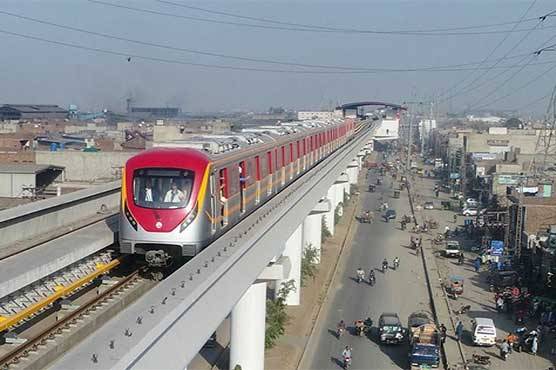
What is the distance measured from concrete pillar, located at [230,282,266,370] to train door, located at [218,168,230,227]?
12.3ft

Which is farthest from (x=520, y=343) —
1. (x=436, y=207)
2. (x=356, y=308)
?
(x=436, y=207)

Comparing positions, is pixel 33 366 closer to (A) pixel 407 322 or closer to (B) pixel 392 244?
(A) pixel 407 322

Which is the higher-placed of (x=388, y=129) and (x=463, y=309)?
(x=388, y=129)

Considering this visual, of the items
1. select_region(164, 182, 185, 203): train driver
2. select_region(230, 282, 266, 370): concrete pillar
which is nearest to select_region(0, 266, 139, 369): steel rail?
select_region(164, 182, 185, 203): train driver

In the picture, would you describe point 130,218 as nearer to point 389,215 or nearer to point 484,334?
point 484,334

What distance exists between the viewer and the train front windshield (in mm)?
8750

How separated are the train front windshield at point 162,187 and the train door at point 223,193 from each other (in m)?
0.89

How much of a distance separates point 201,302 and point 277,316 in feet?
36.3

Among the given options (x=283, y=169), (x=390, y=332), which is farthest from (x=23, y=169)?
(x=390, y=332)

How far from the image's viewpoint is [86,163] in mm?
25031

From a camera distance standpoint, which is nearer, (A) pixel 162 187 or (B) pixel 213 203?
(A) pixel 162 187

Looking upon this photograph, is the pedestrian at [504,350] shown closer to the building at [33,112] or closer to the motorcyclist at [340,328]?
the motorcyclist at [340,328]

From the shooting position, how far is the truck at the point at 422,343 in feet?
49.5

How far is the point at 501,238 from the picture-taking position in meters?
31.0
